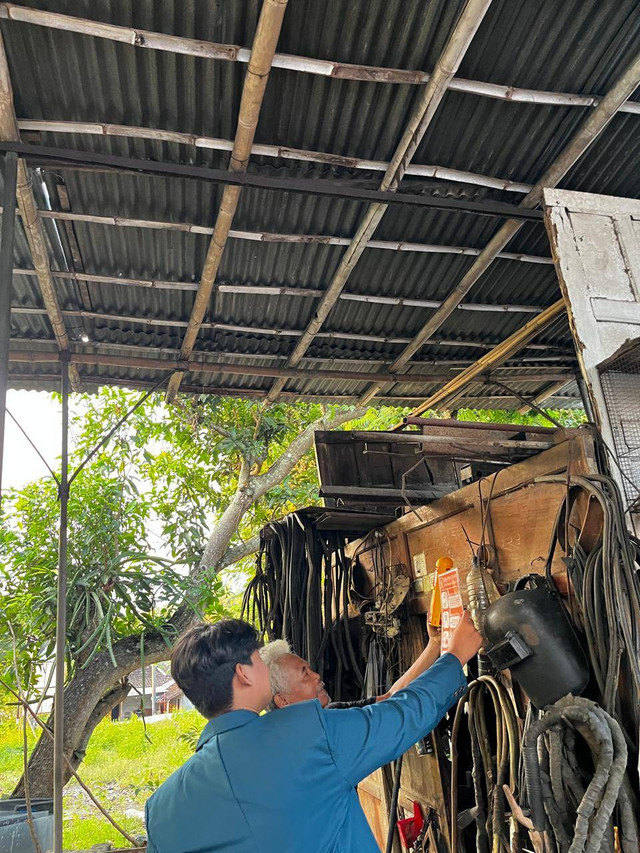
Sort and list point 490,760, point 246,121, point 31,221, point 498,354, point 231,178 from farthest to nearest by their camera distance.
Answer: point 498,354 → point 31,221 → point 231,178 → point 490,760 → point 246,121

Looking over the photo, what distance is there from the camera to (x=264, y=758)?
6.14 ft

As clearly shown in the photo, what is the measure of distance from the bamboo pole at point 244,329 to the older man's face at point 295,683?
2495mm

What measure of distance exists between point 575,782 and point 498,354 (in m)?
2.98

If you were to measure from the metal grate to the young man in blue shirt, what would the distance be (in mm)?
1090

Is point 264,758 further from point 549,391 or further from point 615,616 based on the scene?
point 549,391

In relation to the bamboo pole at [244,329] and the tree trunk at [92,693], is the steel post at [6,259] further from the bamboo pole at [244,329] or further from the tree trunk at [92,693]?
the tree trunk at [92,693]

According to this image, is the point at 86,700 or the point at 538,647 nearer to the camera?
the point at 538,647

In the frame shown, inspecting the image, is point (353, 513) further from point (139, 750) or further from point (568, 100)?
point (139, 750)

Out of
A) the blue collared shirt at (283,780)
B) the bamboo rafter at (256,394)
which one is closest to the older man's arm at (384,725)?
the blue collared shirt at (283,780)

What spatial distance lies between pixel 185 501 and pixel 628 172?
8.70m

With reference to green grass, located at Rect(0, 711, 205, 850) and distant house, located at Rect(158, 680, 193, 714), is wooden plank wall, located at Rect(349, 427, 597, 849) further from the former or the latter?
distant house, located at Rect(158, 680, 193, 714)

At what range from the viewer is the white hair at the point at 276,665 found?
2.61 meters

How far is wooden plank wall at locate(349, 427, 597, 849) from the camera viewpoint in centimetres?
267

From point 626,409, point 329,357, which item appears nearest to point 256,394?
point 329,357
